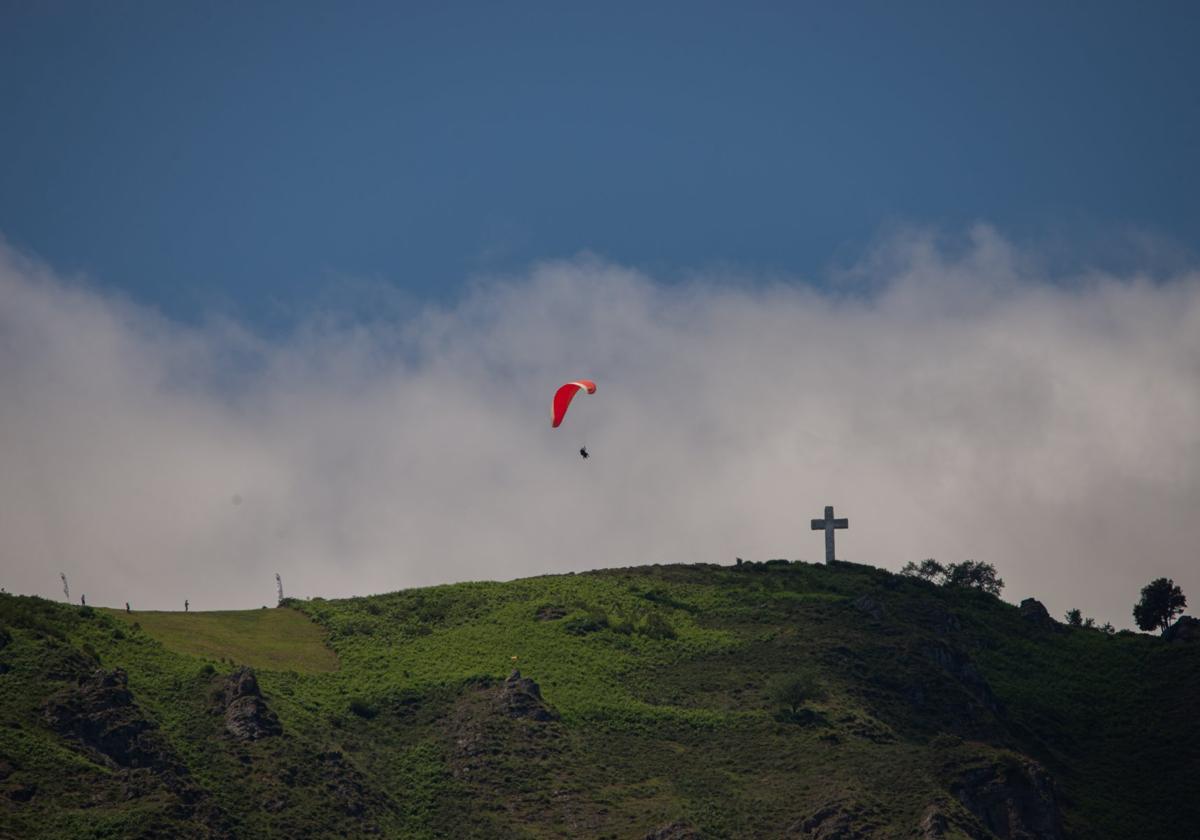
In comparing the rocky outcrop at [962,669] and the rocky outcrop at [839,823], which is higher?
the rocky outcrop at [962,669]

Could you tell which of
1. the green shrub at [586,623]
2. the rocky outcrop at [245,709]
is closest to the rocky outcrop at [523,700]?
the rocky outcrop at [245,709]

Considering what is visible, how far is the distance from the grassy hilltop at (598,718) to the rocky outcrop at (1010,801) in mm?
134

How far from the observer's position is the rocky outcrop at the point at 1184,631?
117438mm

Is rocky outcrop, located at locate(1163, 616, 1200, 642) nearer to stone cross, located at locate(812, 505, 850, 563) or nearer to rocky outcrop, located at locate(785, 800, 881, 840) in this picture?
stone cross, located at locate(812, 505, 850, 563)

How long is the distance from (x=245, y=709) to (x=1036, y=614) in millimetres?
62825

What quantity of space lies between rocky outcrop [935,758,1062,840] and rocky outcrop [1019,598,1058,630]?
3888 cm

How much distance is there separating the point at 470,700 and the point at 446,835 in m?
14.3

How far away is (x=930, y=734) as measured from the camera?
3671 inches

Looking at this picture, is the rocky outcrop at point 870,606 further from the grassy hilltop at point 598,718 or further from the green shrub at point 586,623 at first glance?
the green shrub at point 586,623

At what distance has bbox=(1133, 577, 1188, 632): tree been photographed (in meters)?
124

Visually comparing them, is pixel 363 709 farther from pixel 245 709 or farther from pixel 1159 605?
pixel 1159 605

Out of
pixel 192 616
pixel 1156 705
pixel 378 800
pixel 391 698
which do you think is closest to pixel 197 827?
pixel 378 800

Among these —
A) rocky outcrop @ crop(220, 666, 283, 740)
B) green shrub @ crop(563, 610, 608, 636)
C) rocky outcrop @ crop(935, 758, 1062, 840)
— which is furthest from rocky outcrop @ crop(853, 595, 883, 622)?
rocky outcrop @ crop(220, 666, 283, 740)

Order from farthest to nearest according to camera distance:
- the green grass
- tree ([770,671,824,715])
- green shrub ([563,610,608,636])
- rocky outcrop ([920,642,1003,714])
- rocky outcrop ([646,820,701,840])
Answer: green shrub ([563,610,608,636]) < rocky outcrop ([920,642,1003,714]) < the green grass < tree ([770,671,824,715]) < rocky outcrop ([646,820,701,840])
